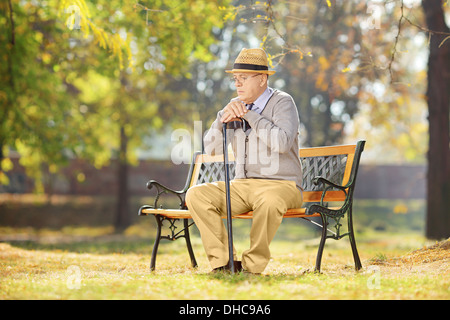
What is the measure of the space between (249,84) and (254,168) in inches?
28.1

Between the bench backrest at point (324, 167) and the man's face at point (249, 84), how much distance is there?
3.47 ft

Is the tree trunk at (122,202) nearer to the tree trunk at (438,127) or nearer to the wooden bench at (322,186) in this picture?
the tree trunk at (438,127)

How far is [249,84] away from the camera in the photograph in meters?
4.83

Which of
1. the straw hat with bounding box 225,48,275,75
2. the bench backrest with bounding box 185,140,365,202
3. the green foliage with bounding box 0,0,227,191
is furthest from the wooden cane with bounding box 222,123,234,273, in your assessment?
the green foliage with bounding box 0,0,227,191

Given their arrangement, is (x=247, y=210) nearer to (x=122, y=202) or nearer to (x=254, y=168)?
(x=254, y=168)

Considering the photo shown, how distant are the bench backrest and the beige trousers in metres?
0.75

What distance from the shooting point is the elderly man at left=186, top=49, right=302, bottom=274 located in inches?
175

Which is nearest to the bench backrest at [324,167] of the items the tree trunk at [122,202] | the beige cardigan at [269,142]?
the beige cardigan at [269,142]

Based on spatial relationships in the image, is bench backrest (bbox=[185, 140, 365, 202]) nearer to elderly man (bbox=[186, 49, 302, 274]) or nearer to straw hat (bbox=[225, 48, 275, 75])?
elderly man (bbox=[186, 49, 302, 274])

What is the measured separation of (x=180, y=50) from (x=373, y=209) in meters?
17.9

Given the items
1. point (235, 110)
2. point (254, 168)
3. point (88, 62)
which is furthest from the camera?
point (88, 62)

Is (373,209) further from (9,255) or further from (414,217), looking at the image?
(9,255)

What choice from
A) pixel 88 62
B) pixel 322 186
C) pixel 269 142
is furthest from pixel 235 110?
pixel 88 62
